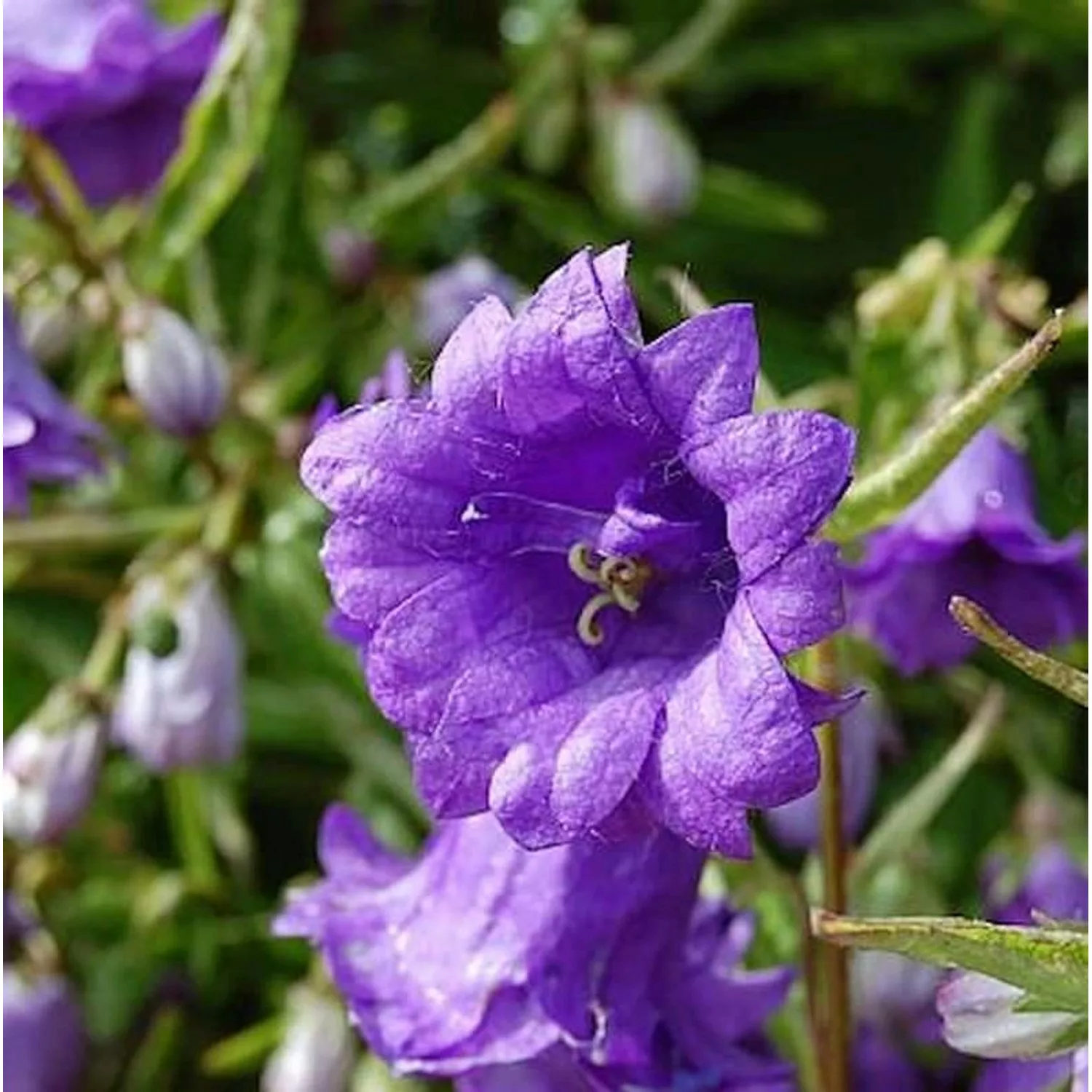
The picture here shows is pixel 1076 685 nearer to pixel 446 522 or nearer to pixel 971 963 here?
pixel 971 963

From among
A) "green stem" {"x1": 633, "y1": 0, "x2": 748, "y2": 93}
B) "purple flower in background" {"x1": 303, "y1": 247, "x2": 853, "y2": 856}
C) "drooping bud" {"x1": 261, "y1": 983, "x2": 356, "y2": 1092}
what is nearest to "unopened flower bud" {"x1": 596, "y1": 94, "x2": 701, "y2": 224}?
"green stem" {"x1": 633, "y1": 0, "x2": 748, "y2": 93}

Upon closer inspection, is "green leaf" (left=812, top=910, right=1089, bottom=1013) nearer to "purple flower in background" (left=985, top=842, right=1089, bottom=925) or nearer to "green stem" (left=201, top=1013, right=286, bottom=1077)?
"purple flower in background" (left=985, top=842, right=1089, bottom=925)

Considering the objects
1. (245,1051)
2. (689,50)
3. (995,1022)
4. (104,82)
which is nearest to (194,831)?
(245,1051)

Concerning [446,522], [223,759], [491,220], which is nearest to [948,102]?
[491,220]

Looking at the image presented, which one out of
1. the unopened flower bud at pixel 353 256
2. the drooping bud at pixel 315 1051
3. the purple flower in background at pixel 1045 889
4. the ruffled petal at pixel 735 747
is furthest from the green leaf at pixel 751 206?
the ruffled petal at pixel 735 747

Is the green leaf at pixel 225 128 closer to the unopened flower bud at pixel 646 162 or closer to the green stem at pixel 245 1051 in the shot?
the unopened flower bud at pixel 646 162

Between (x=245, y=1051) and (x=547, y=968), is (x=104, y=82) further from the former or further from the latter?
(x=547, y=968)
